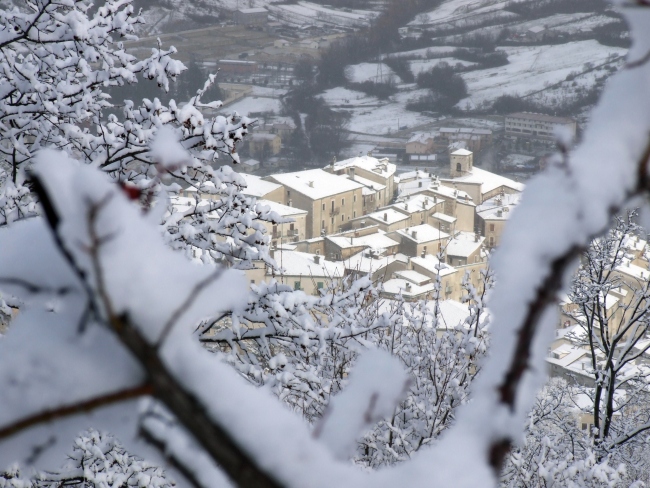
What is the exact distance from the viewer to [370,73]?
59688 millimetres

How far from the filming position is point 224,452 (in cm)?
47

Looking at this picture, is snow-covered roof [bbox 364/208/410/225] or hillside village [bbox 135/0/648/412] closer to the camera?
hillside village [bbox 135/0/648/412]

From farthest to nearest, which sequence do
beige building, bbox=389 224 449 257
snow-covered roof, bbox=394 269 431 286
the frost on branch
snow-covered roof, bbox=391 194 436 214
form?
snow-covered roof, bbox=391 194 436 214 → beige building, bbox=389 224 449 257 → snow-covered roof, bbox=394 269 431 286 → the frost on branch

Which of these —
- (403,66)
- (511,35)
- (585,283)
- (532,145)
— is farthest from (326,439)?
(511,35)

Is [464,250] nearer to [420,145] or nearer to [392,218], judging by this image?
[392,218]

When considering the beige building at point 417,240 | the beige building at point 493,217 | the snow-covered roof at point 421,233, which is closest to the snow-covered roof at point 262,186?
the beige building at point 417,240

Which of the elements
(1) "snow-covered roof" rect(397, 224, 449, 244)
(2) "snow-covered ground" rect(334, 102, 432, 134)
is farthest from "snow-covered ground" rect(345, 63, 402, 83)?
(1) "snow-covered roof" rect(397, 224, 449, 244)

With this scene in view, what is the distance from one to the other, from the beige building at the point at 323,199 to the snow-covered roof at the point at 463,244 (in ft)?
21.6

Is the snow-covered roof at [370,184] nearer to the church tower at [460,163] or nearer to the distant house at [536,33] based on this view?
the church tower at [460,163]

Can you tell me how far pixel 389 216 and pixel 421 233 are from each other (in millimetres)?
2968

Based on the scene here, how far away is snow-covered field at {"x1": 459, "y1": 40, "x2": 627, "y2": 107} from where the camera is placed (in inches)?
2082

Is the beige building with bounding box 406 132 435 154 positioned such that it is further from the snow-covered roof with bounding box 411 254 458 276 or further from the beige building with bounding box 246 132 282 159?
the snow-covered roof with bounding box 411 254 458 276

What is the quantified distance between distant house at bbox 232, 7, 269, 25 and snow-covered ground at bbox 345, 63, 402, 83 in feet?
35.3

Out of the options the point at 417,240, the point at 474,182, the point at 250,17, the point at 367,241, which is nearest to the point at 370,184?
the point at 474,182
